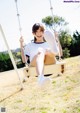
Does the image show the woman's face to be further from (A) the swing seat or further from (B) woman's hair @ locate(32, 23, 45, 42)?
(A) the swing seat

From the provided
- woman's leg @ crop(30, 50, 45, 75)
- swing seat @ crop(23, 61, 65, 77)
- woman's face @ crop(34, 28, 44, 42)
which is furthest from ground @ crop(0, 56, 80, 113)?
woman's leg @ crop(30, 50, 45, 75)

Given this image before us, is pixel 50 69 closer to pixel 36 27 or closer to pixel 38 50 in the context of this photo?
pixel 38 50

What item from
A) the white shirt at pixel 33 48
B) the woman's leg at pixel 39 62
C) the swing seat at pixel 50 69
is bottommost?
the swing seat at pixel 50 69

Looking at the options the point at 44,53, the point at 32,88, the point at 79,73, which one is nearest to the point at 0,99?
the point at 32,88

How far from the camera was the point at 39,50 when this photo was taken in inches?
201

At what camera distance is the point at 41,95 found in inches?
437

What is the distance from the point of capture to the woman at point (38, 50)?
4.95m

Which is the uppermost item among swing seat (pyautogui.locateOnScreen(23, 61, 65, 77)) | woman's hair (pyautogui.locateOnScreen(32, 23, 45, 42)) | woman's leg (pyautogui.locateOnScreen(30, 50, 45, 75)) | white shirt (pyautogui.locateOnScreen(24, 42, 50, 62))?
woman's hair (pyautogui.locateOnScreen(32, 23, 45, 42))

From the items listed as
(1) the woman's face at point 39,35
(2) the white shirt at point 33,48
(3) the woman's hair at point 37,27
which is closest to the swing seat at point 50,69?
(2) the white shirt at point 33,48

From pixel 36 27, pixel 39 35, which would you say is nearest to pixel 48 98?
pixel 39 35

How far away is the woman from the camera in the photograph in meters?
4.95

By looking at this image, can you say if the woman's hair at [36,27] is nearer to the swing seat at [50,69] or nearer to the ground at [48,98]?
the swing seat at [50,69]

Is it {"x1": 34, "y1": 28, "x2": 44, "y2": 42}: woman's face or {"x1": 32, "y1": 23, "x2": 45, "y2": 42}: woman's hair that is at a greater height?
{"x1": 32, "y1": 23, "x2": 45, "y2": 42}: woman's hair

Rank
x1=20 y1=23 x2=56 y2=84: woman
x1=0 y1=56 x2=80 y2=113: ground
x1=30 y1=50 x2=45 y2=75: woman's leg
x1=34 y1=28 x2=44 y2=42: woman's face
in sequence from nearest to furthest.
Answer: x1=30 y1=50 x2=45 y2=75: woman's leg
x1=20 y1=23 x2=56 y2=84: woman
x1=34 y1=28 x2=44 y2=42: woman's face
x1=0 y1=56 x2=80 y2=113: ground
